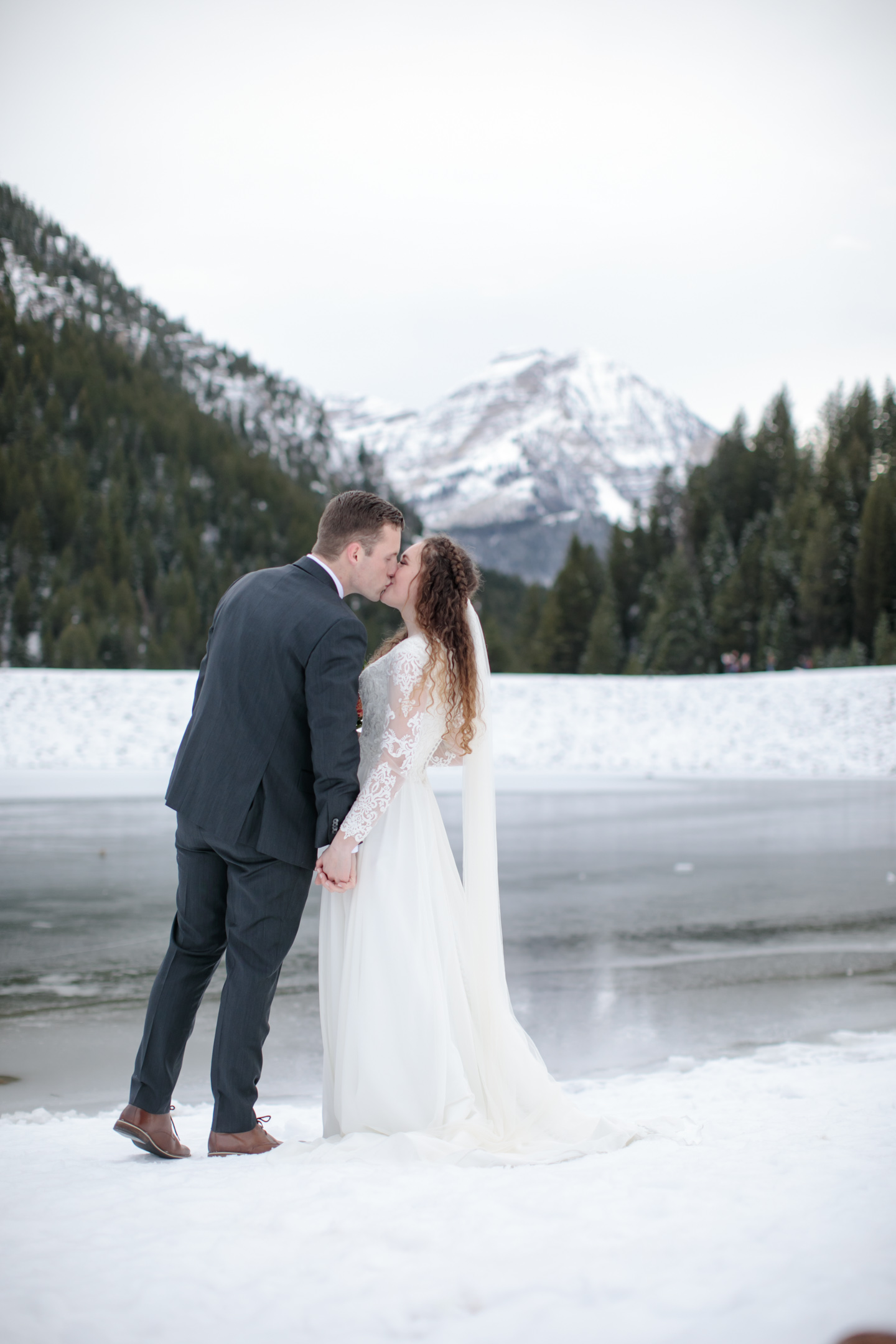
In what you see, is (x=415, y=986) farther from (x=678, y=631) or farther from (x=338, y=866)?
(x=678, y=631)

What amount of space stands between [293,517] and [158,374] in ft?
88.8

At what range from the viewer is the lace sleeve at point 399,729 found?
3117 mm

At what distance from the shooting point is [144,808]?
14.6 metres

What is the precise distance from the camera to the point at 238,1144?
3.00 m

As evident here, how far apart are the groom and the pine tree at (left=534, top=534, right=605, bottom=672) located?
75881 millimetres

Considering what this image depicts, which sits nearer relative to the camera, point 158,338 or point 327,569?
point 327,569

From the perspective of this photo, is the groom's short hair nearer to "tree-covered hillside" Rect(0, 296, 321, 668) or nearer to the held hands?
the held hands

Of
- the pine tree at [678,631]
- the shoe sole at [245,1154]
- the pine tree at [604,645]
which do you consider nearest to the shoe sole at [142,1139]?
the shoe sole at [245,1154]

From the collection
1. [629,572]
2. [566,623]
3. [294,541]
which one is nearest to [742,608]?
[566,623]

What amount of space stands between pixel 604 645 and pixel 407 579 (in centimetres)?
7216

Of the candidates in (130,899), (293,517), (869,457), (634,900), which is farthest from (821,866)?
(293,517)

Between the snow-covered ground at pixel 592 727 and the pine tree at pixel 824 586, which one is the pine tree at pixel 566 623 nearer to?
the pine tree at pixel 824 586

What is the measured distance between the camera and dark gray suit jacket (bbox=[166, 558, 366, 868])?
2.94 metres

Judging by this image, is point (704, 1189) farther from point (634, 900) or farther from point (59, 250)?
point (59, 250)
